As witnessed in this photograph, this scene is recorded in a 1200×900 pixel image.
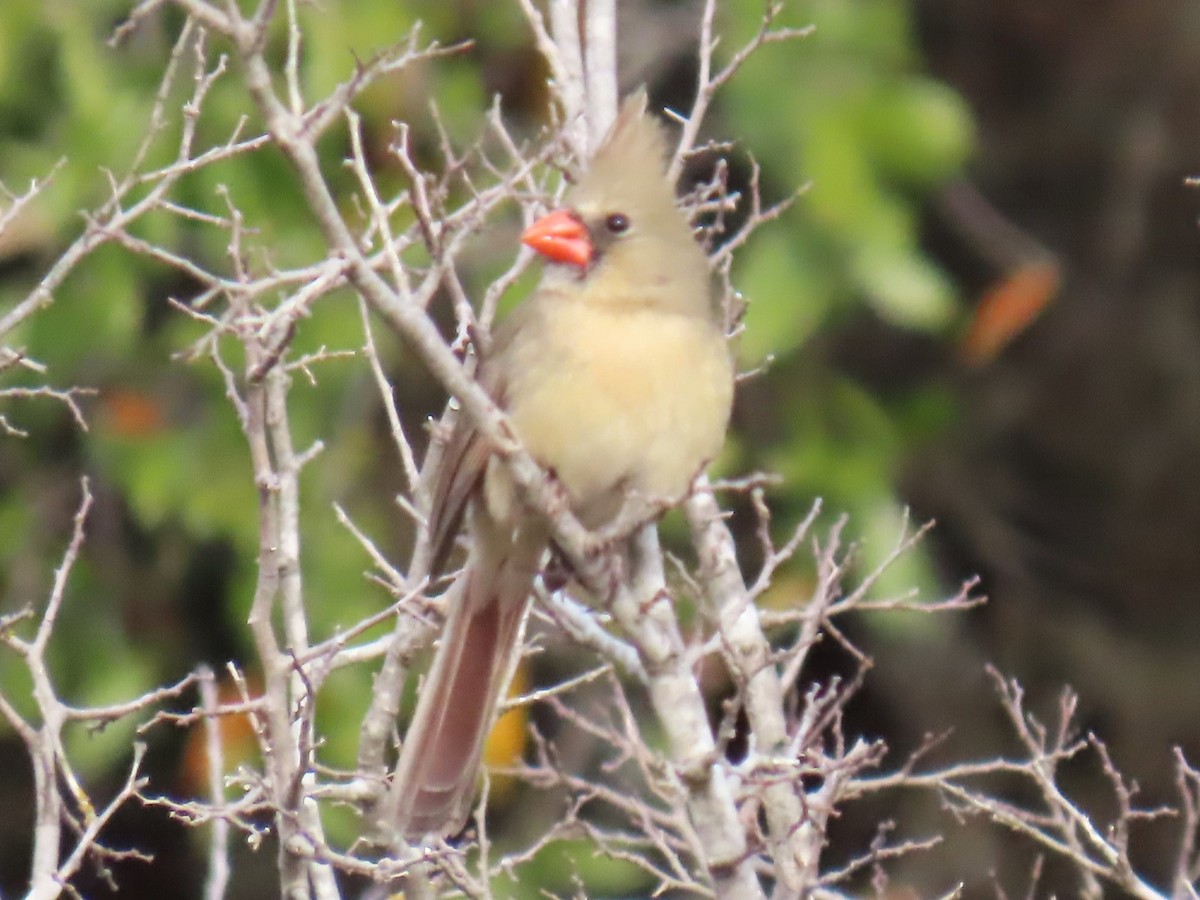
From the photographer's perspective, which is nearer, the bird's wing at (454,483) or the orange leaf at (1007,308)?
the bird's wing at (454,483)

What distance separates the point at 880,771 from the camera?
22.9 feet

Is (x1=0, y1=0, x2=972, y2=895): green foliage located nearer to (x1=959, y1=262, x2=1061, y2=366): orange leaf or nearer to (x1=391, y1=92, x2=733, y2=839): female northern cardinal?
(x1=959, y1=262, x2=1061, y2=366): orange leaf

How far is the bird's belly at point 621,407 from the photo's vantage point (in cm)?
361

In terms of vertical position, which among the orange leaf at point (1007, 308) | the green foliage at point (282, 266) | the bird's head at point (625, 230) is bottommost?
the orange leaf at point (1007, 308)

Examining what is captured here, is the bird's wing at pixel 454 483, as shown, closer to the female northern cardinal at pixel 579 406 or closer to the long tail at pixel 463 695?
the female northern cardinal at pixel 579 406

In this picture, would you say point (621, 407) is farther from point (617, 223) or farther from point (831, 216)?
point (831, 216)

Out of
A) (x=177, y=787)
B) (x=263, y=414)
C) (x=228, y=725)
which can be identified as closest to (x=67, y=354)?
(x=228, y=725)

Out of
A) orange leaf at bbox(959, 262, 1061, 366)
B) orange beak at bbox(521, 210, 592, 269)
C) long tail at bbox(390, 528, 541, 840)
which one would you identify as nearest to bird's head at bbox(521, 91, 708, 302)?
orange beak at bbox(521, 210, 592, 269)

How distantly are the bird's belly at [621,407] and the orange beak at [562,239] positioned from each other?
0.11 meters

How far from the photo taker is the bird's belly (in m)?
3.61

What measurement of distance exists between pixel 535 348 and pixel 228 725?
6.73 ft

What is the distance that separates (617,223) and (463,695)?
34.6 inches

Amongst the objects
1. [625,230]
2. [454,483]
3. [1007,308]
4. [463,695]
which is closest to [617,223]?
[625,230]

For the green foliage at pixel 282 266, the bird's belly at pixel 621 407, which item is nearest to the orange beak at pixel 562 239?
the bird's belly at pixel 621 407
